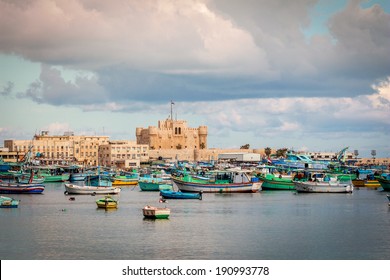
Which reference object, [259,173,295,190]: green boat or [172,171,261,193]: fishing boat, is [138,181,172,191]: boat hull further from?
[259,173,295,190]: green boat

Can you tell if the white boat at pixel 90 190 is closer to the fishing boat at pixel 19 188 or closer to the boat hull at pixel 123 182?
the fishing boat at pixel 19 188

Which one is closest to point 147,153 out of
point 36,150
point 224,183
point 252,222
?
point 36,150

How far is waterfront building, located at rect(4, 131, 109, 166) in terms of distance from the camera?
122 m

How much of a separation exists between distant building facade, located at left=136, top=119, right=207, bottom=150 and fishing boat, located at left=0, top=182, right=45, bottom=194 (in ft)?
252

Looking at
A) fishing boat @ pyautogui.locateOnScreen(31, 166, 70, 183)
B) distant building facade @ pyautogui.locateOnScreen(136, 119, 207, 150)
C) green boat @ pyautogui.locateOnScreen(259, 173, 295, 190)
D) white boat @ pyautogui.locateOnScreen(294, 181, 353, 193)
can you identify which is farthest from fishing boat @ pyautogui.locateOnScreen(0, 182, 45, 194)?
distant building facade @ pyautogui.locateOnScreen(136, 119, 207, 150)

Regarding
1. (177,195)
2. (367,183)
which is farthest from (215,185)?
(367,183)

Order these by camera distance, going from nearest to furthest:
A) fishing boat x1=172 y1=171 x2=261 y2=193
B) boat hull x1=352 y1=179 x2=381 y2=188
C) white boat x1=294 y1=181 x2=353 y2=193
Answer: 1. fishing boat x1=172 y1=171 x2=261 y2=193
2. white boat x1=294 y1=181 x2=353 y2=193
3. boat hull x1=352 y1=179 x2=381 y2=188

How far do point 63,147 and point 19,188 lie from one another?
6758cm

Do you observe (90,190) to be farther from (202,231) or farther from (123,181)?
(202,231)

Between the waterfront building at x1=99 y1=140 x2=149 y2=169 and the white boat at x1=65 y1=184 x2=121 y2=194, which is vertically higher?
the waterfront building at x1=99 y1=140 x2=149 y2=169

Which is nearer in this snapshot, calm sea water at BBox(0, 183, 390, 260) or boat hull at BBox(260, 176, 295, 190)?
calm sea water at BBox(0, 183, 390, 260)

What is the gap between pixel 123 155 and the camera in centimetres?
12962
